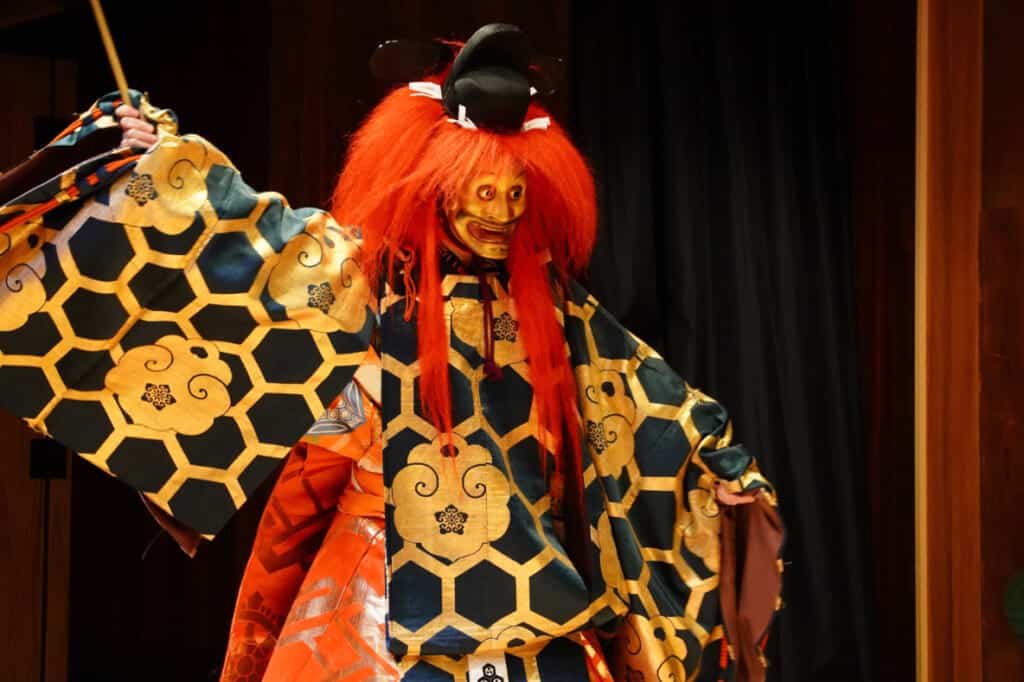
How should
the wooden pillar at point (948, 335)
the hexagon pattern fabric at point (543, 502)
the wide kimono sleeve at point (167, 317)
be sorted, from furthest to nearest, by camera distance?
the wooden pillar at point (948, 335), the hexagon pattern fabric at point (543, 502), the wide kimono sleeve at point (167, 317)

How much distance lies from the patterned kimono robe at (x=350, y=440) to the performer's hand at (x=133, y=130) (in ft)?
0.06

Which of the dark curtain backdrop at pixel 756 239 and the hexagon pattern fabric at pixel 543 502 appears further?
the dark curtain backdrop at pixel 756 239

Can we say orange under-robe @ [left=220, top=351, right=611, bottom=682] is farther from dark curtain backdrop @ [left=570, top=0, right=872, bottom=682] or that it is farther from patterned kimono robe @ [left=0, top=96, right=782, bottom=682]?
dark curtain backdrop @ [left=570, top=0, right=872, bottom=682]

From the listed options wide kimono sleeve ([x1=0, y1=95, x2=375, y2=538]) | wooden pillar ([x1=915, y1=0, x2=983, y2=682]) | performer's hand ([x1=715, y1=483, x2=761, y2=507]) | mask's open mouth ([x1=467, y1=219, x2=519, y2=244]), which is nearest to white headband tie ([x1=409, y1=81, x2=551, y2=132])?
mask's open mouth ([x1=467, y1=219, x2=519, y2=244])

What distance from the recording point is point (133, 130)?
1.40m

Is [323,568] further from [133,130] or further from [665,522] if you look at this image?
[133,130]

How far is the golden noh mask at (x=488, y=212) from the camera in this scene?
1535 mm

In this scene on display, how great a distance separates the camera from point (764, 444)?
2.34 m

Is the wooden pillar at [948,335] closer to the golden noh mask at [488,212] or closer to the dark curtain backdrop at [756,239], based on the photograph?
the dark curtain backdrop at [756,239]

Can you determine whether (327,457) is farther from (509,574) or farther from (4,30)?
(4,30)

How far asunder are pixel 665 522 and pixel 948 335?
76 centimetres

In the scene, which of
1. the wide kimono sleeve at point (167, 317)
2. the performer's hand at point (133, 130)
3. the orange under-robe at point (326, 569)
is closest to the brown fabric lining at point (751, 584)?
the orange under-robe at point (326, 569)

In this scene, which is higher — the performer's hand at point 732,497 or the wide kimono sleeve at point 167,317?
the wide kimono sleeve at point 167,317


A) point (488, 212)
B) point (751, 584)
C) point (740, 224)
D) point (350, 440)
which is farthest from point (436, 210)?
point (740, 224)
